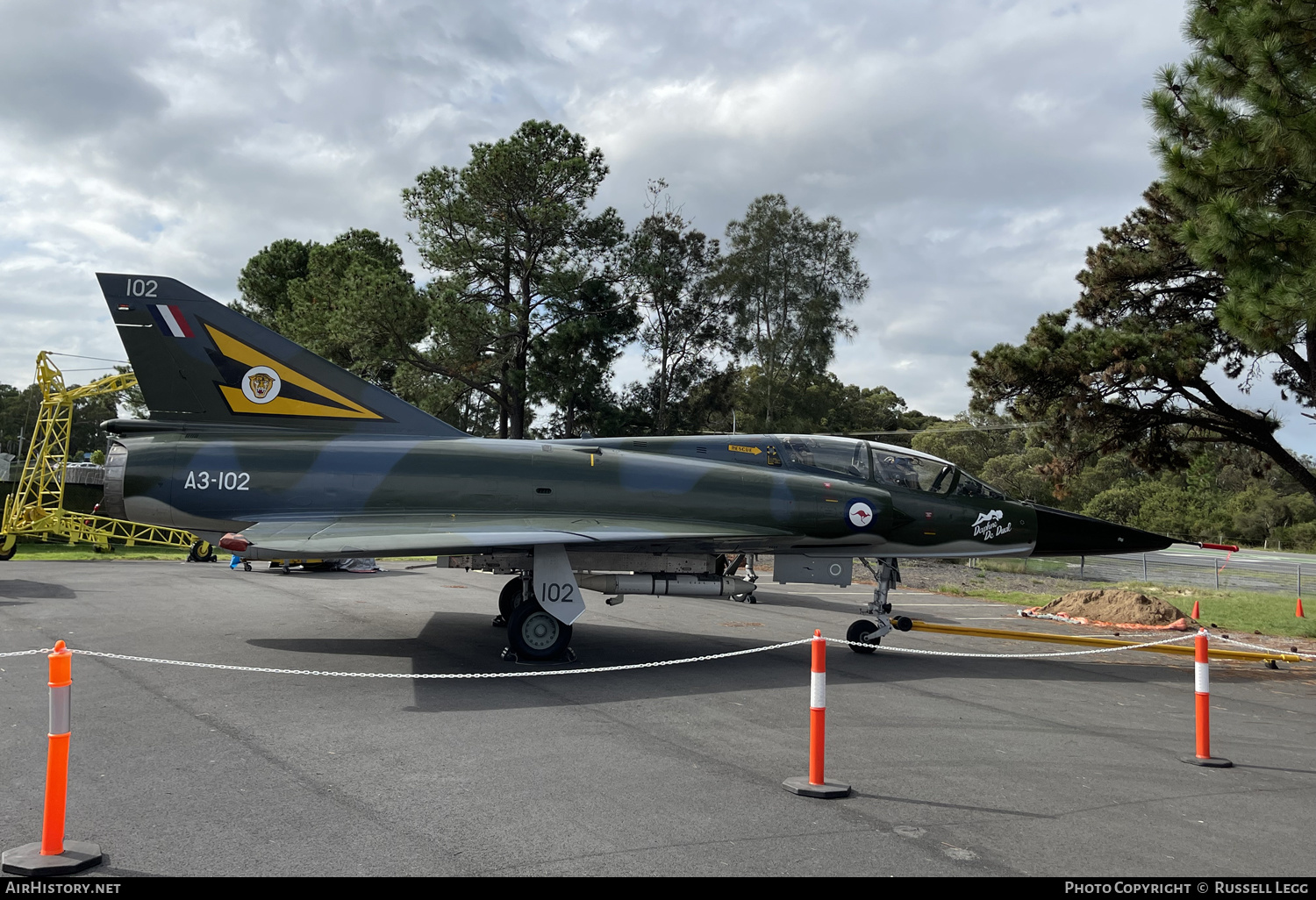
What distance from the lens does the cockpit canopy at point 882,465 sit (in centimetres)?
1088

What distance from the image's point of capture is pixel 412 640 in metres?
10.9

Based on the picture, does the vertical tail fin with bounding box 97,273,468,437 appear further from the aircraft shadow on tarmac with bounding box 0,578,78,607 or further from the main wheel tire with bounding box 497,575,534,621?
the aircraft shadow on tarmac with bounding box 0,578,78,607

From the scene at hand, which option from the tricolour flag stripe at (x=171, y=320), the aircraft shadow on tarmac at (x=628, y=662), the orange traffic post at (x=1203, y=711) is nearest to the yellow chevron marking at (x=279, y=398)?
the tricolour flag stripe at (x=171, y=320)

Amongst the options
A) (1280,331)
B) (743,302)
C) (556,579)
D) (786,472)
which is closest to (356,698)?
(556,579)

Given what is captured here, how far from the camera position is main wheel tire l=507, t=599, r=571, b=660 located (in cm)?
930

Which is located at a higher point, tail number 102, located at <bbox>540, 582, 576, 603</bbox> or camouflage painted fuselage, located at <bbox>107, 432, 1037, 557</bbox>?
camouflage painted fuselage, located at <bbox>107, 432, 1037, 557</bbox>

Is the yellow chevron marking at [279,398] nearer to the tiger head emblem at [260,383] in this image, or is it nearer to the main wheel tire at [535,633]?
the tiger head emblem at [260,383]

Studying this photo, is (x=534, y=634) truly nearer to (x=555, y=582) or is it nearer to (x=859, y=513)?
(x=555, y=582)

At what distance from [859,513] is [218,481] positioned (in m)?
7.60

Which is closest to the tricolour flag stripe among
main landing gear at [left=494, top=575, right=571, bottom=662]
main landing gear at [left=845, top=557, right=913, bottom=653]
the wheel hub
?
main landing gear at [left=494, top=575, right=571, bottom=662]

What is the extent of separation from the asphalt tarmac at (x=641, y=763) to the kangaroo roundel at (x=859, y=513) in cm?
169

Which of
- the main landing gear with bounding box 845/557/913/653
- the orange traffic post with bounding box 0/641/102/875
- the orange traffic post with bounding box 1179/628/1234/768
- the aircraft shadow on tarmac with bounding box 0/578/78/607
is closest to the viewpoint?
the orange traffic post with bounding box 0/641/102/875

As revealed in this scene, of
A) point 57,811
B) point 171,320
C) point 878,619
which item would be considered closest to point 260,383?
point 171,320

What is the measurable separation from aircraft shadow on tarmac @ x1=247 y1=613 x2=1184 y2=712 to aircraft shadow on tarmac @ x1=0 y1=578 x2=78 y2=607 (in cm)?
681
